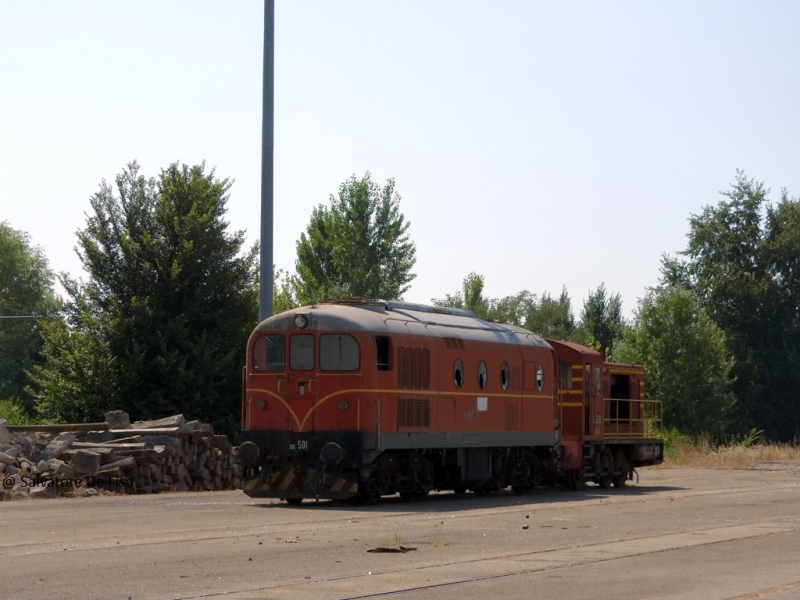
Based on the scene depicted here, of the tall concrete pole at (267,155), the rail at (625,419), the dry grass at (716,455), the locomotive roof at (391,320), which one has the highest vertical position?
the tall concrete pole at (267,155)

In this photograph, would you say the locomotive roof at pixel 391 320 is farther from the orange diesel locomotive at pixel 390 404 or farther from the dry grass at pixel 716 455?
the dry grass at pixel 716 455

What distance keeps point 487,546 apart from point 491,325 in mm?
12583

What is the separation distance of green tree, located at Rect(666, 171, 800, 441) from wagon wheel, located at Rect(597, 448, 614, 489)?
51.5 meters

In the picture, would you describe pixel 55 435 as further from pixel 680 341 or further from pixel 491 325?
pixel 680 341

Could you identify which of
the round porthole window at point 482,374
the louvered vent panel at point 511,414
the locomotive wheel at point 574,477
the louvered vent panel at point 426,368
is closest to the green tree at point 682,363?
the locomotive wheel at point 574,477

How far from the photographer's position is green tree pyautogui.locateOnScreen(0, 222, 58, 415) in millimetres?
77312

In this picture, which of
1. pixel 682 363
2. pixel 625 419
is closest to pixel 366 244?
pixel 682 363

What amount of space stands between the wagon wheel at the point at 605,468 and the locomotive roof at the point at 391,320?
4966mm

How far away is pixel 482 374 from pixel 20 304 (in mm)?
66979

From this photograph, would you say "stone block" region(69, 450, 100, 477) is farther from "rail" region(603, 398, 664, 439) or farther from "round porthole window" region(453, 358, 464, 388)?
"rail" region(603, 398, 664, 439)

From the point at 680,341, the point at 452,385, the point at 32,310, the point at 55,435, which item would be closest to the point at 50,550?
the point at 452,385

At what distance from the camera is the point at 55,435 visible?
2670 centimetres

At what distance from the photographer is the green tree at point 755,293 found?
81125 millimetres

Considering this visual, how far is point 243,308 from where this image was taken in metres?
42.0
